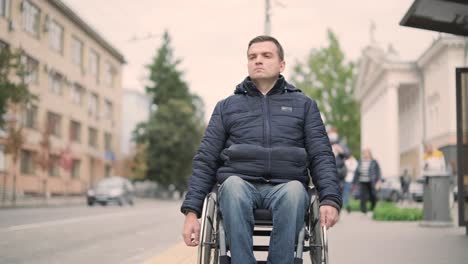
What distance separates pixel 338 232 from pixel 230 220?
25.6 ft

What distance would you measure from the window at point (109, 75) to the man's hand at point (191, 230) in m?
53.2

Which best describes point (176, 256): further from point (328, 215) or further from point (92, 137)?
point (92, 137)

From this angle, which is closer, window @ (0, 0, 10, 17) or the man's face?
the man's face

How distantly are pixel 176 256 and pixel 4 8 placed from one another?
25.4m

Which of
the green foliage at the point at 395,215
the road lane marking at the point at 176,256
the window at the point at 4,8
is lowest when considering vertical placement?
the road lane marking at the point at 176,256

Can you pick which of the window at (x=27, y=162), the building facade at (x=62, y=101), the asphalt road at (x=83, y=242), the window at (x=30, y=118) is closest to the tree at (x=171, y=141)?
the building facade at (x=62, y=101)

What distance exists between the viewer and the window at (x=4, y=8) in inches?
1166

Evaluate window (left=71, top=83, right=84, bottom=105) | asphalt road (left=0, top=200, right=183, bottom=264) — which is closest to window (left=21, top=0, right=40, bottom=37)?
window (left=71, top=83, right=84, bottom=105)

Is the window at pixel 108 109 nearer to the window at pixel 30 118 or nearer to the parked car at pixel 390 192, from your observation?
the window at pixel 30 118

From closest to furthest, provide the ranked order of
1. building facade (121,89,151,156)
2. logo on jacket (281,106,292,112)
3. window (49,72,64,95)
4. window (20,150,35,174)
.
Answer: logo on jacket (281,106,292,112), window (20,150,35,174), window (49,72,64,95), building facade (121,89,151,156)

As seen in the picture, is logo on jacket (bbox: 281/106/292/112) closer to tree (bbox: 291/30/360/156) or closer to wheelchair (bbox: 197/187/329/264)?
wheelchair (bbox: 197/187/329/264)

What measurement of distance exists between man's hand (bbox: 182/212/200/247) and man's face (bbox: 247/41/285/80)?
3.27ft

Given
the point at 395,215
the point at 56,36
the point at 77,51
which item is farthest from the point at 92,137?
the point at 395,215

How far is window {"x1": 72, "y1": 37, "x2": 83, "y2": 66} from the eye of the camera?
48.3 meters
